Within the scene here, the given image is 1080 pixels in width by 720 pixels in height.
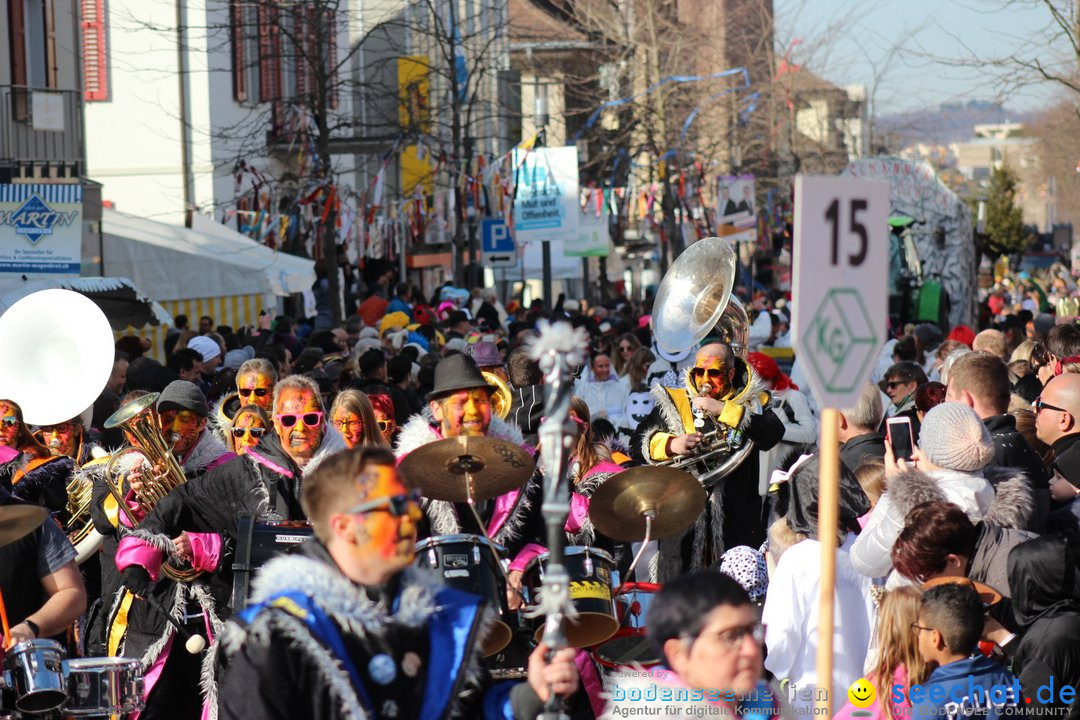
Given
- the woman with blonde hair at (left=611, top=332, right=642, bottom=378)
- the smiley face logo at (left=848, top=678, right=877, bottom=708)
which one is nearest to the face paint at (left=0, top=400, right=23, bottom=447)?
the smiley face logo at (left=848, top=678, right=877, bottom=708)

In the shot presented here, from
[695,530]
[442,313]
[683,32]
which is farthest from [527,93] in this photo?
[695,530]

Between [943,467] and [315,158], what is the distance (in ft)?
50.4

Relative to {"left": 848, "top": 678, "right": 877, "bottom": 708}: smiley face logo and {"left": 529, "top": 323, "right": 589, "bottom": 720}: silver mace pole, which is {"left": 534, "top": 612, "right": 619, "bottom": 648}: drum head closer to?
{"left": 848, "top": 678, "right": 877, "bottom": 708}: smiley face logo

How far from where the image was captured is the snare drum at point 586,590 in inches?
219

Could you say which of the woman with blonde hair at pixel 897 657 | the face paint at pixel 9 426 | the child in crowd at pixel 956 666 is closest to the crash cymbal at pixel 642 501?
the woman with blonde hair at pixel 897 657

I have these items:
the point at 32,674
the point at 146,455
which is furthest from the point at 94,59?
the point at 32,674

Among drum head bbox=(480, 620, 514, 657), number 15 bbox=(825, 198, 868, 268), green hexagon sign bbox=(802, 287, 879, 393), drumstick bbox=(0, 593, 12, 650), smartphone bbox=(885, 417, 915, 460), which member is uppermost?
number 15 bbox=(825, 198, 868, 268)

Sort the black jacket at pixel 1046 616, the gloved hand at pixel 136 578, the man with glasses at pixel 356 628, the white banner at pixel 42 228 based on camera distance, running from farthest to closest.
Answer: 1. the white banner at pixel 42 228
2. the gloved hand at pixel 136 578
3. the black jacket at pixel 1046 616
4. the man with glasses at pixel 356 628

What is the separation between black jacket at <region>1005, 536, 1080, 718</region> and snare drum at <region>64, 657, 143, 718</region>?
9.49ft

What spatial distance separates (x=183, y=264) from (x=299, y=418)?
12760 millimetres

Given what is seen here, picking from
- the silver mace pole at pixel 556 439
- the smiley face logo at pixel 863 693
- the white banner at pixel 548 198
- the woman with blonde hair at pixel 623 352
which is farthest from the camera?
the white banner at pixel 548 198

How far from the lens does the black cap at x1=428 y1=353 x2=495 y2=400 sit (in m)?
6.11

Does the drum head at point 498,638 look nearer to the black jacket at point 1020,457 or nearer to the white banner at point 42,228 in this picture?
the black jacket at point 1020,457

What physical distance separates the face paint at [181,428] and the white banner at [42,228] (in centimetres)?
702
